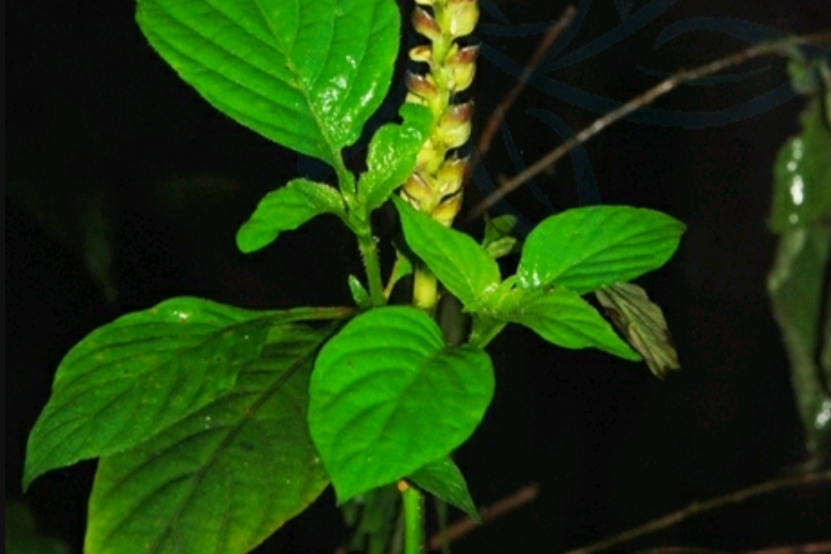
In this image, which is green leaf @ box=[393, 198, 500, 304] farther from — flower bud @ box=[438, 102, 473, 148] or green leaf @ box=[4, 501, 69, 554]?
green leaf @ box=[4, 501, 69, 554]

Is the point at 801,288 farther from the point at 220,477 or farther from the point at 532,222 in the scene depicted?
the point at 220,477

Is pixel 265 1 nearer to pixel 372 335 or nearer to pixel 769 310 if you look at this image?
pixel 372 335

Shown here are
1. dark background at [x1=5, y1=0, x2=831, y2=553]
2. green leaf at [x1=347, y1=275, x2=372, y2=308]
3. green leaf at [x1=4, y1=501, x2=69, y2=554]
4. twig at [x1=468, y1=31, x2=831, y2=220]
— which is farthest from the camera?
dark background at [x1=5, y1=0, x2=831, y2=553]

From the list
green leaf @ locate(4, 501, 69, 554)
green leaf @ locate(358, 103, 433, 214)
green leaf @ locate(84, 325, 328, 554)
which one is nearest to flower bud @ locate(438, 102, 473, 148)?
green leaf @ locate(358, 103, 433, 214)

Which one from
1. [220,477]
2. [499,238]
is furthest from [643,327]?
[220,477]

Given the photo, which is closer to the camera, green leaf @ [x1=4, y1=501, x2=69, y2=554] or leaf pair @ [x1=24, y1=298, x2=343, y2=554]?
leaf pair @ [x1=24, y1=298, x2=343, y2=554]

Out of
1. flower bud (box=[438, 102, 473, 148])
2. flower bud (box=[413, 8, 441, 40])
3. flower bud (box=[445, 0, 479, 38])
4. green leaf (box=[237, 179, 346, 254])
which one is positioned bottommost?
green leaf (box=[237, 179, 346, 254])

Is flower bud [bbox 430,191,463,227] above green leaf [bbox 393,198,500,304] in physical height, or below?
above

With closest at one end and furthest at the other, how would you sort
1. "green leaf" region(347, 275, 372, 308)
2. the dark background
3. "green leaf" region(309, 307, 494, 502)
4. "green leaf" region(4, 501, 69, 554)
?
1. "green leaf" region(309, 307, 494, 502)
2. "green leaf" region(347, 275, 372, 308)
3. "green leaf" region(4, 501, 69, 554)
4. the dark background
